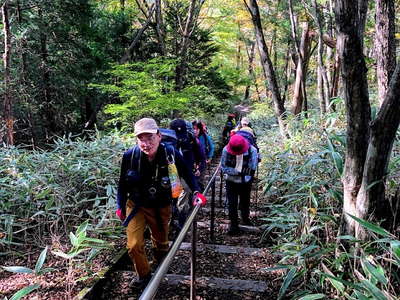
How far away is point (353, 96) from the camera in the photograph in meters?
3.13

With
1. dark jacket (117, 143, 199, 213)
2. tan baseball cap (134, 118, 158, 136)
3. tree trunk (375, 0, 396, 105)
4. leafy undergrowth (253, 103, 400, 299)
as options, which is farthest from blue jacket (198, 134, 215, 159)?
tan baseball cap (134, 118, 158, 136)

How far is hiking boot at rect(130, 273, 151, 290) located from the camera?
3383 mm

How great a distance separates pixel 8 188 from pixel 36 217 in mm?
723

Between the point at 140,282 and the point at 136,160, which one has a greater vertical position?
the point at 136,160

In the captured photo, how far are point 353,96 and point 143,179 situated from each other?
2.13 meters

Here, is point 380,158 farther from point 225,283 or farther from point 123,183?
point 123,183

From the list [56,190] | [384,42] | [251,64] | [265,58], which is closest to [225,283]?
[56,190]

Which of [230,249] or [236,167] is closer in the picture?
[230,249]

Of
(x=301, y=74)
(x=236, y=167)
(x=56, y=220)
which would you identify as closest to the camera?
(x=56, y=220)

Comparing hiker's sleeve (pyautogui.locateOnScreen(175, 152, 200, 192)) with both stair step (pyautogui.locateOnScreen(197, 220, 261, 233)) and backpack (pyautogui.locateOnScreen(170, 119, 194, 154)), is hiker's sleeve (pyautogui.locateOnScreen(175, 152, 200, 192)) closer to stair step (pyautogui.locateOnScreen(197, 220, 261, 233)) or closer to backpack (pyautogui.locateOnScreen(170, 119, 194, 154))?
backpack (pyautogui.locateOnScreen(170, 119, 194, 154))

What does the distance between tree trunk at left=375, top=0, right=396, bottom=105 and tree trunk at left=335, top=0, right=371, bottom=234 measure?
6.94ft

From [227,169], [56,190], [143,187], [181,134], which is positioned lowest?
[56,190]

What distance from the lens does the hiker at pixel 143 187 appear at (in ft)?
10.8

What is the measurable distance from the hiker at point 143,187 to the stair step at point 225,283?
361 millimetres
